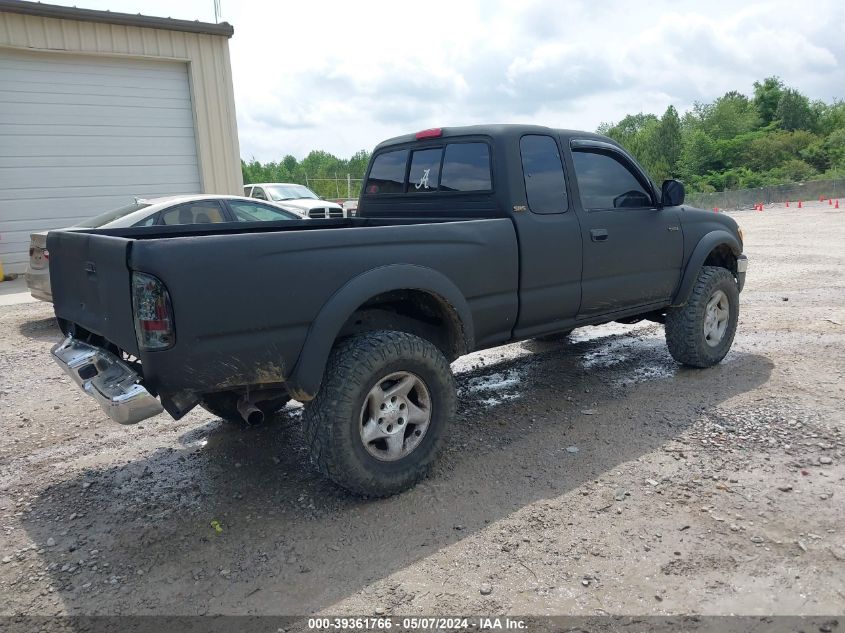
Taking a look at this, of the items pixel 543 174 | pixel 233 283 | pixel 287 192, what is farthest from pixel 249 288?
pixel 287 192

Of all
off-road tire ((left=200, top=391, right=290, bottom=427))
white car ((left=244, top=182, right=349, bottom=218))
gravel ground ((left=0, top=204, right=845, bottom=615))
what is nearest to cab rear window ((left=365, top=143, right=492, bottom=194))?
gravel ground ((left=0, top=204, right=845, bottom=615))

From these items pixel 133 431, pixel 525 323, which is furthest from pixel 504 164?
pixel 133 431

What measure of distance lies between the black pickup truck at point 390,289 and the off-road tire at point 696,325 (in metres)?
0.02

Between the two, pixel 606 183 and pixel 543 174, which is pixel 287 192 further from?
pixel 543 174

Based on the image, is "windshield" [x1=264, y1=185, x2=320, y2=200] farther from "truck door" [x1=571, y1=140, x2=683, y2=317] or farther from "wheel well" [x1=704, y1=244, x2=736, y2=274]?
"truck door" [x1=571, y1=140, x2=683, y2=317]

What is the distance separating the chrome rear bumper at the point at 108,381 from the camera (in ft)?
9.69

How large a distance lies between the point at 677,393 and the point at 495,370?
1538mm

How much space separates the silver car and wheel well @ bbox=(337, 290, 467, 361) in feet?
12.3

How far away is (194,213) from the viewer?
25.7 feet

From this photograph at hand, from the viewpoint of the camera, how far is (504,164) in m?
4.23

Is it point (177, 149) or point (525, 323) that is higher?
point (177, 149)

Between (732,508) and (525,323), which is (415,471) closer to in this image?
(525,323)

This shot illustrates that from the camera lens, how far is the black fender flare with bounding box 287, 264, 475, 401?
319cm

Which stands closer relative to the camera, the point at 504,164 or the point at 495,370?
the point at 504,164
